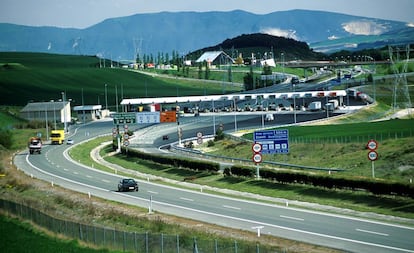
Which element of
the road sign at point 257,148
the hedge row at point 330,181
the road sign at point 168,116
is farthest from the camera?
the road sign at point 168,116

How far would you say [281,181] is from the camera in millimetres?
64375

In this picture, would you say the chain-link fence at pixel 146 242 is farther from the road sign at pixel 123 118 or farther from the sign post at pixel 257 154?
the road sign at pixel 123 118

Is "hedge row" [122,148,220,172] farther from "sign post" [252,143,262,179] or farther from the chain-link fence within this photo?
the chain-link fence

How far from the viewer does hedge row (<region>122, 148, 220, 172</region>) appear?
253 feet

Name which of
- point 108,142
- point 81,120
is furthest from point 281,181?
point 81,120

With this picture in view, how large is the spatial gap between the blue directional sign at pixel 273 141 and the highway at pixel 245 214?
29.1 feet

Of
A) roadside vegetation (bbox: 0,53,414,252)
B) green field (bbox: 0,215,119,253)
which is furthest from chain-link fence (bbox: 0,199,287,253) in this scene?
roadside vegetation (bbox: 0,53,414,252)

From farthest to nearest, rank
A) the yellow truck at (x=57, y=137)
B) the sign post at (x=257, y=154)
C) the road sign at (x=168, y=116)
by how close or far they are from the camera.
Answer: the yellow truck at (x=57, y=137) < the road sign at (x=168, y=116) < the sign post at (x=257, y=154)

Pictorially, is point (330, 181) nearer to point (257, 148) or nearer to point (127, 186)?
point (257, 148)

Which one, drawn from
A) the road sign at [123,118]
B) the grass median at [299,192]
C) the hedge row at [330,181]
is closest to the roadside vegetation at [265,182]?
the grass median at [299,192]

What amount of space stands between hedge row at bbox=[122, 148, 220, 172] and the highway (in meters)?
6.17

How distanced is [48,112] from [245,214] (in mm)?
115330

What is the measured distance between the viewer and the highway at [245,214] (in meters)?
39.1

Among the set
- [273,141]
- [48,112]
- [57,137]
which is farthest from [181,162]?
[48,112]
